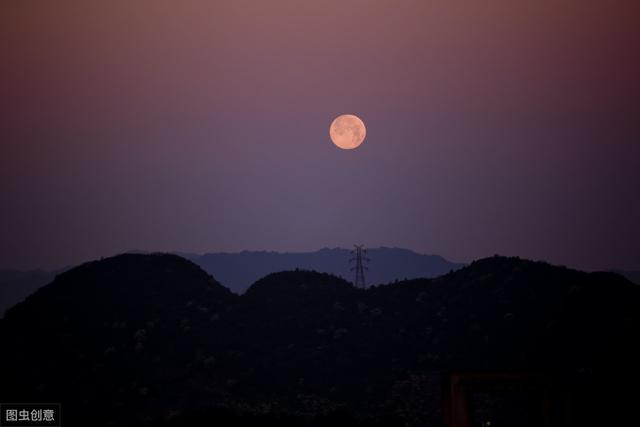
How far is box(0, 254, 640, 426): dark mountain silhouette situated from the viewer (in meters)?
50.6

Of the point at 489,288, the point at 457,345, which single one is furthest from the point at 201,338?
the point at 489,288

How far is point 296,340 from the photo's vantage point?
6294cm

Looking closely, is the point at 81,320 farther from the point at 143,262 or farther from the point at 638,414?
the point at 638,414

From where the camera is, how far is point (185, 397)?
5203 centimetres

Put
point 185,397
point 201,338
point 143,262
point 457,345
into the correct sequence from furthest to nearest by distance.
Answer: point 143,262 → point 201,338 → point 457,345 → point 185,397

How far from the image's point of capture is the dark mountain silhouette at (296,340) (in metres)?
50.6

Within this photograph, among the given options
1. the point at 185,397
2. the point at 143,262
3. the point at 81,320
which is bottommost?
the point at 185,397

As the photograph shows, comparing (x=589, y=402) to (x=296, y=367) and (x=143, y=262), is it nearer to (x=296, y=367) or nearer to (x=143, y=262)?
(x=296, y=367)

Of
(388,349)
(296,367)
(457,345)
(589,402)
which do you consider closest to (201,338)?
(296,367)

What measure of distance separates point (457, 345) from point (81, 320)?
3348cm

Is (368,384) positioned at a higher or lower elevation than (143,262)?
lower

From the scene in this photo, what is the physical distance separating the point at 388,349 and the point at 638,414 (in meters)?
25.9

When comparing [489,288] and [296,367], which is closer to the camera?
[296,367]

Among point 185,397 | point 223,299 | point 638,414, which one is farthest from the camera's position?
point 223,299
